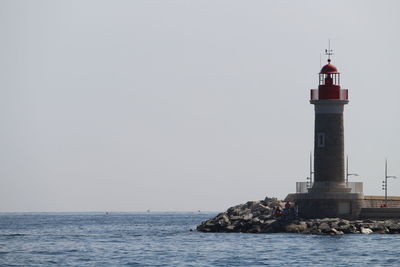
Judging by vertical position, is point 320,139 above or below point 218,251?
above

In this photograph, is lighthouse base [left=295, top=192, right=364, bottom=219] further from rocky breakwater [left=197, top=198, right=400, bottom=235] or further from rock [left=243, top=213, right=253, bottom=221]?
rock [left=243, top=213, right=253, bottom=221]

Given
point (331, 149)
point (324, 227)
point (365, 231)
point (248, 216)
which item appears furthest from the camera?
point (248, 216)

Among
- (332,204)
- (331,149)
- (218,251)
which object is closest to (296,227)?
(332,204)

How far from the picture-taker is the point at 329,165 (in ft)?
225

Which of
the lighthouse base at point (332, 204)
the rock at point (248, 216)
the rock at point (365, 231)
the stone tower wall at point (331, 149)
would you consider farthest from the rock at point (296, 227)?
the rock at point (248, 216)

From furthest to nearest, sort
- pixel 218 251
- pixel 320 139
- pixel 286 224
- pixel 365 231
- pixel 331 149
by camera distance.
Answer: pixel 286 224, pixel 320 139, pixel 331 149, pixel 365 231, pixel 218 251

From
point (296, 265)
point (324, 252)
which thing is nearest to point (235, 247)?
point (324, 252)

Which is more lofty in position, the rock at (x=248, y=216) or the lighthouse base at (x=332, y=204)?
the lighthouse base at (x=332, y=204)

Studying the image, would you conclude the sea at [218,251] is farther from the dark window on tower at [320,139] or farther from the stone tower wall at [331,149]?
the dark window on tower at [320,139]

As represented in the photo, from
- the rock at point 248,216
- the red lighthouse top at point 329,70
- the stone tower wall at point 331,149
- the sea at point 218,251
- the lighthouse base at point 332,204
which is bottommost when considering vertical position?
the sea at point 218,251

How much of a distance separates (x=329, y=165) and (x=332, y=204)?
2843 millimetres

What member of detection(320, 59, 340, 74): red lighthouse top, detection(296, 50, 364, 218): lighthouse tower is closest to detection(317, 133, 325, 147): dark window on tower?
detection(296, 50, 364, 218): lighthouse tower

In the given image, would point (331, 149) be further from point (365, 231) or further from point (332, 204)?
point (365, 231)

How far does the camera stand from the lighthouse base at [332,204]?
68688mm
